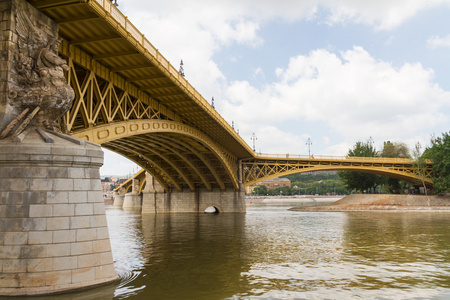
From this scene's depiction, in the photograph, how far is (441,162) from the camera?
65938 millimetres

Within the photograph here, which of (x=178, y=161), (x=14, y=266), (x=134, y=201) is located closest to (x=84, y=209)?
(x=14, y=266)

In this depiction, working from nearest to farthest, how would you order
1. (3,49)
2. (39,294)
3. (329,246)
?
1. (39,294)
2. (3,49)
3. (329,246)

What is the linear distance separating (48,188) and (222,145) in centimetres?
3895

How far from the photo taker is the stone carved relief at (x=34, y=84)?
38.3 feet

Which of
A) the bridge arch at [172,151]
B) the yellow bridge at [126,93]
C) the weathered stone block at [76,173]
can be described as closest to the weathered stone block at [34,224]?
the weathered stone block at [76,173]

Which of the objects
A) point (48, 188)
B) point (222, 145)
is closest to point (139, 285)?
point (48, 188)

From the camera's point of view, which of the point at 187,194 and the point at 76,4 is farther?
the point at 187,194

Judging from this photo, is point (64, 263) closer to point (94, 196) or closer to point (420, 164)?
point (94, 196)

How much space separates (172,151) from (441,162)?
161 feet

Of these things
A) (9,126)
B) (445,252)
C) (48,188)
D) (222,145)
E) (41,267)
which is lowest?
(445,252)

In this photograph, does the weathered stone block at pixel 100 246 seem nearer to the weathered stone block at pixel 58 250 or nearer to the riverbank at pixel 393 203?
the weathered stone block at pixel 58 250

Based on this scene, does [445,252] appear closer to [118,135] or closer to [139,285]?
[139,285]

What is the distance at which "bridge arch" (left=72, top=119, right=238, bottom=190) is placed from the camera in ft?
77.0

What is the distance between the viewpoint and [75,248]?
1044 centimetres
